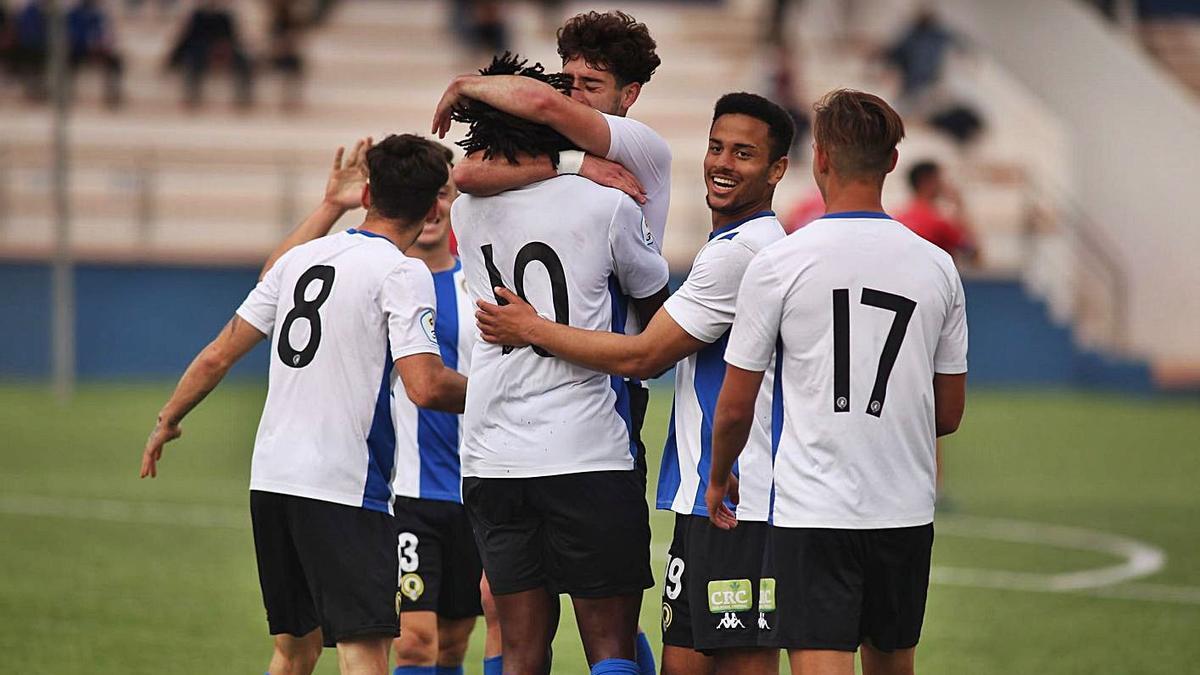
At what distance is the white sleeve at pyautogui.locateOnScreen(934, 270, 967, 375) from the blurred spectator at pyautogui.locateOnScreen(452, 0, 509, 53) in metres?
23.3

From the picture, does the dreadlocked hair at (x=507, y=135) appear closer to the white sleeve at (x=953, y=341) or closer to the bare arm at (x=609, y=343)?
the bare arm at (x=609, y=343)

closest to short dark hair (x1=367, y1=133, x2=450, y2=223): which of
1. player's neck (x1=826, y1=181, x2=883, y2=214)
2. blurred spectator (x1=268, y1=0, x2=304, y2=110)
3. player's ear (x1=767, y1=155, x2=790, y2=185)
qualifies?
player's ear (x1=767, y1=155, x2=790, y2=185)

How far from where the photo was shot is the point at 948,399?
5.17 m

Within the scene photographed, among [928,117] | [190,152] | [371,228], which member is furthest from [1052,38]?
[371,228]

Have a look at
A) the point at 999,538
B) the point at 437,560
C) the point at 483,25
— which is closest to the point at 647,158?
the point at 437,560

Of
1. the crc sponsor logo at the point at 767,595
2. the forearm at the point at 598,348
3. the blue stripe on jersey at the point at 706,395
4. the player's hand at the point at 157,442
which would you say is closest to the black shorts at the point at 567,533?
the blue stripe on jersey at the point at 706,395

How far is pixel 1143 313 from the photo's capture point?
2692 cm

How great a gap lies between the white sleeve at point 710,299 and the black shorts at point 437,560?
1.83 metres

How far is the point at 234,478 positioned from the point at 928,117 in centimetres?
1687

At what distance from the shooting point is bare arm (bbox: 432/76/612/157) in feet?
17.0

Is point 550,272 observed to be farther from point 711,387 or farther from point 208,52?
point 208,52

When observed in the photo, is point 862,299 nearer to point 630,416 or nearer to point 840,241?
point 840,241

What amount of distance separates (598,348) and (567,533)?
0.57 metres

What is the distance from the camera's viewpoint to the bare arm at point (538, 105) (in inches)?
203
